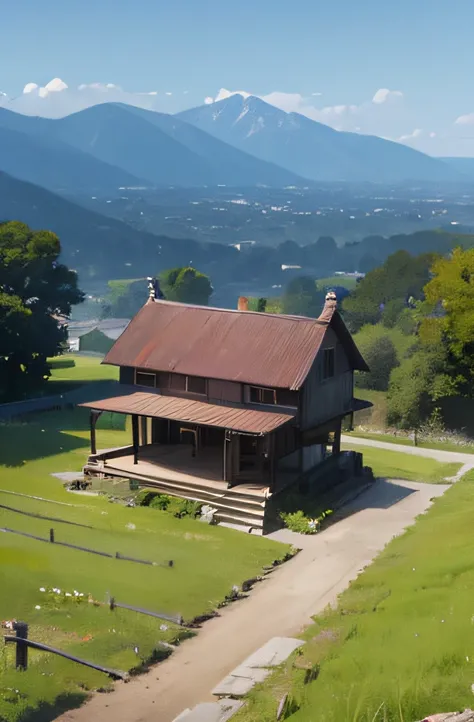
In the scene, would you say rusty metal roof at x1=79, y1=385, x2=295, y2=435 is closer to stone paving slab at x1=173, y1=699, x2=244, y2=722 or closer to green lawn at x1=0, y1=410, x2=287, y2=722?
green lawn at x1=0, y1=410, x2=287, y2=722

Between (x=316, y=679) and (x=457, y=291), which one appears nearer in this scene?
(x=316, y=679)

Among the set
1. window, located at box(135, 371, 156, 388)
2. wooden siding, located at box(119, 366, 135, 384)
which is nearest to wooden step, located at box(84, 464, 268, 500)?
window, located at box(135, 371, 156, 388)

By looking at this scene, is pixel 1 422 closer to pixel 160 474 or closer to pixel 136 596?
pixel 160 474

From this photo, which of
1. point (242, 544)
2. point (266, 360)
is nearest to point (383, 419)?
point (266, 360)

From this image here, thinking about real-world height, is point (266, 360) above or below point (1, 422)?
above

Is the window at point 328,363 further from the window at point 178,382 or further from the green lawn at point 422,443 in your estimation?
the green lawn at point 422,443

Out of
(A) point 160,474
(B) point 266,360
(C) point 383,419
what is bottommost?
(C) point 383,419
